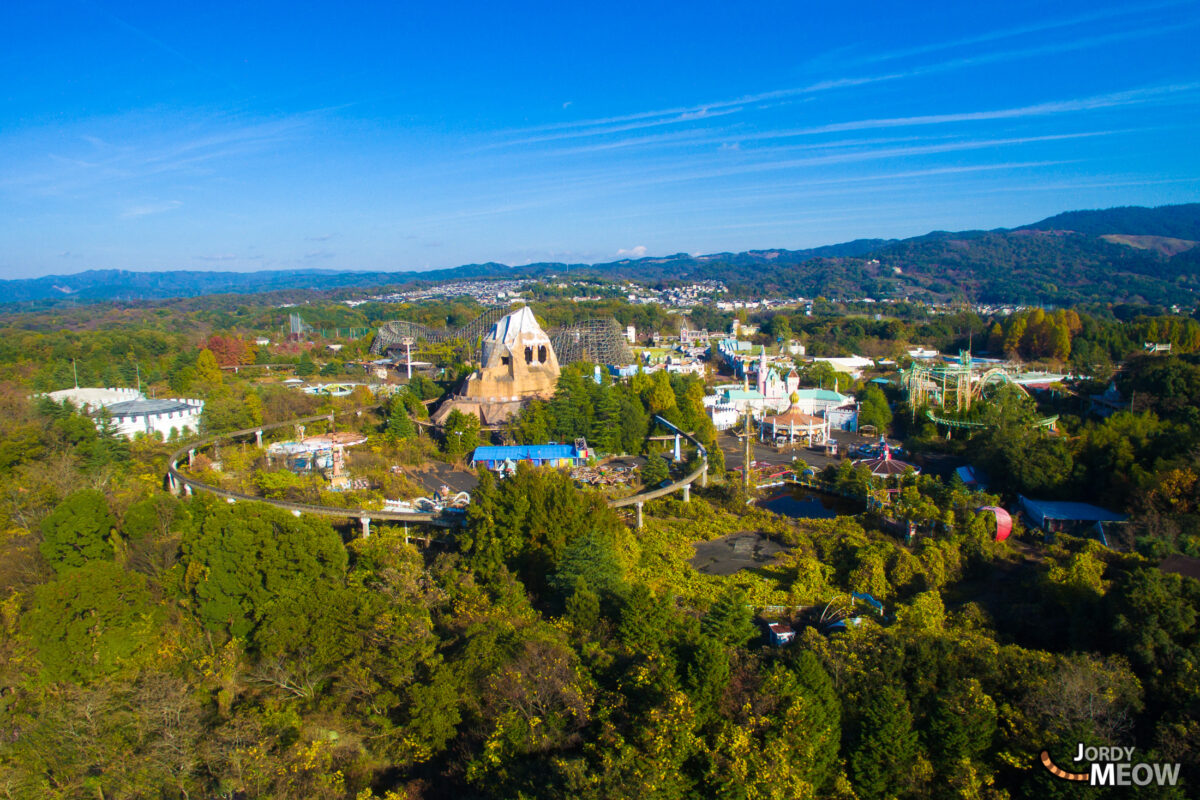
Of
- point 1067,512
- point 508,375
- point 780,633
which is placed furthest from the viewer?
point 508,375

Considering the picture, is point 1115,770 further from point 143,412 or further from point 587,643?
point 143,412

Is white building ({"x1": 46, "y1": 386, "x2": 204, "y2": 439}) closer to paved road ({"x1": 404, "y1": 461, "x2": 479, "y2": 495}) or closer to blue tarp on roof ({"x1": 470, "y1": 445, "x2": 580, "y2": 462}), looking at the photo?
paved road ({"x1": 404, "y1": 461, "x2": 479, "y2": 495})

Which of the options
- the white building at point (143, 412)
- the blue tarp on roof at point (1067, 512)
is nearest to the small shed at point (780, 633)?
the blue tarp on roof at point (1067, 512)

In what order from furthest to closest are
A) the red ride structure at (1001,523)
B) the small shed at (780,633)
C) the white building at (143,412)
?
the white building at (143,412) → the red ride structure at (1001,523) → the small shed at (780,633)

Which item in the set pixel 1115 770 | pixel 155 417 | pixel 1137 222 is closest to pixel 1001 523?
pixel 1115 770

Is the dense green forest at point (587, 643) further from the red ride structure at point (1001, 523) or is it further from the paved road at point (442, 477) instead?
the paved road at point (442, 477)

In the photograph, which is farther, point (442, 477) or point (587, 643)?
point (442, 477)
